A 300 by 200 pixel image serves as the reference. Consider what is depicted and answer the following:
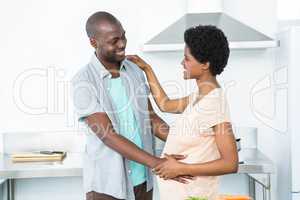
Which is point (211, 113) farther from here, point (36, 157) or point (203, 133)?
point (36, 157)

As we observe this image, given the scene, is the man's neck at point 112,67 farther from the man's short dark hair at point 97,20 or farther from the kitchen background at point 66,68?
the kitchen background at point 66,68

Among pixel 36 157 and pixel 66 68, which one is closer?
pixel 36 157

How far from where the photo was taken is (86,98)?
1554 mm

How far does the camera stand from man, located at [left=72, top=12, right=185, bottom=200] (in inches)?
60.6

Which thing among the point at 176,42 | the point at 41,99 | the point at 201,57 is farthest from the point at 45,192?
the point at 201,57

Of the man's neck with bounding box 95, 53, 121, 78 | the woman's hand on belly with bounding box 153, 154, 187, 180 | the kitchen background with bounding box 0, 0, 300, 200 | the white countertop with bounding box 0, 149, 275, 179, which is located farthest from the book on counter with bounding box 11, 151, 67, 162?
the woman's hand on belly with bounding box 153, 154, 187, 180

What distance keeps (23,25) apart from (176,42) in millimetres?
952

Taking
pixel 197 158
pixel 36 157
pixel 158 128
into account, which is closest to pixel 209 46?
pixel 197 158

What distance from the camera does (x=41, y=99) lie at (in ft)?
9.55

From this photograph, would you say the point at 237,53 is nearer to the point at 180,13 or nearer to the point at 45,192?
the point at 180,13

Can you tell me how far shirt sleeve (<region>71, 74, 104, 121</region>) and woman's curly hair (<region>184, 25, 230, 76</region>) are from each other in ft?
1.16

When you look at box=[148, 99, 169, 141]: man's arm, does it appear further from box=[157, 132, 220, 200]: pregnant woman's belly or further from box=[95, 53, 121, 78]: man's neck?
box=[157, 132, 220, 200]: pregnant woman's belly

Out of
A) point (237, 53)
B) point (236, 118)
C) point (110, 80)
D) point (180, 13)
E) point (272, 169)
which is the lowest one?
point (272, 169)

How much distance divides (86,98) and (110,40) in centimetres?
21
